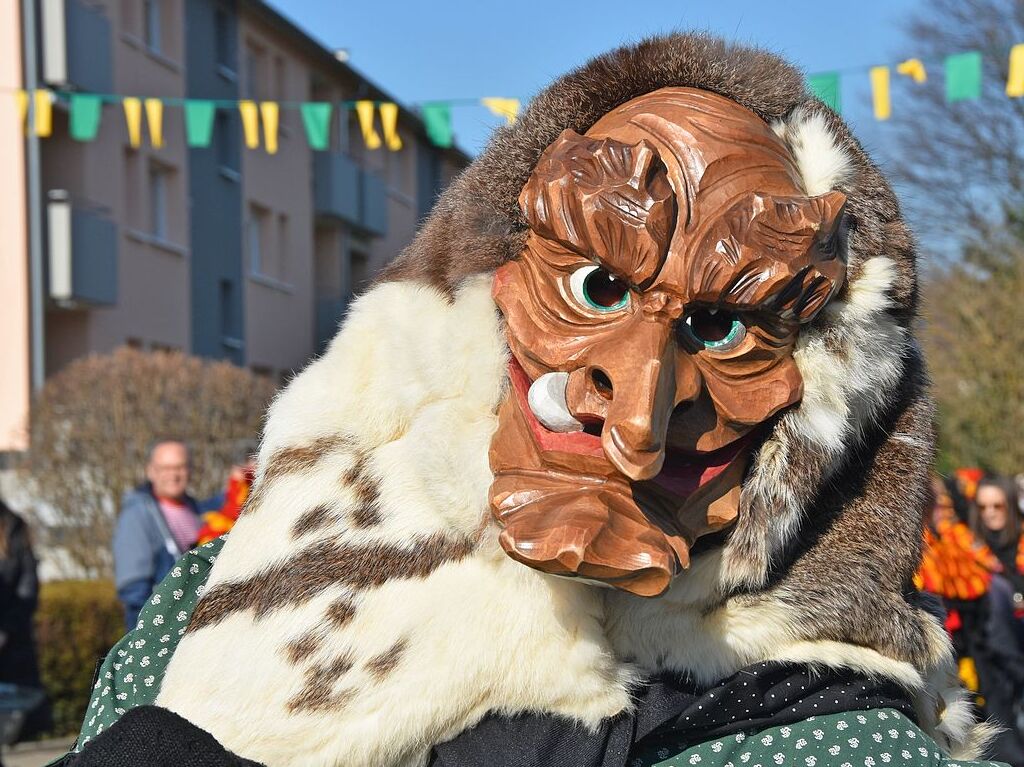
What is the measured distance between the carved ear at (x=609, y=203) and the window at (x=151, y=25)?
662 inches

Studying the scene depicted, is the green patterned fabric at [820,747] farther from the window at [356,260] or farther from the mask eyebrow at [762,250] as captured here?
the window at [356,260]

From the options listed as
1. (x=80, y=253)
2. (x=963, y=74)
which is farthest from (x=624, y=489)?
(x=80, y=253)

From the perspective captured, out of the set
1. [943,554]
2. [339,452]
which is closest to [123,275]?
[943,554]

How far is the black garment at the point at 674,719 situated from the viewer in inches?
60.0

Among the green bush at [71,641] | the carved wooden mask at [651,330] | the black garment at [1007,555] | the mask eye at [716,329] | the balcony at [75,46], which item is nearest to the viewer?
the carved wooden mask at [651,330]

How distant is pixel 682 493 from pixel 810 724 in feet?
1.13

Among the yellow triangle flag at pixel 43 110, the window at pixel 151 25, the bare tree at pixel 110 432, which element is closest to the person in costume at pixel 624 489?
the yellow triangle flag at pixel 43 110

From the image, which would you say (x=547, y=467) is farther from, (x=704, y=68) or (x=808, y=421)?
(x=704, y=68)

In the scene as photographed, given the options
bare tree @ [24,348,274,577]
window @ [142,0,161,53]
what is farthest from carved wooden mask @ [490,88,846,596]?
window @ [142,0,161,53]

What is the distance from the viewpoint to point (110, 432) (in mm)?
11102

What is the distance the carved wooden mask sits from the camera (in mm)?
1385

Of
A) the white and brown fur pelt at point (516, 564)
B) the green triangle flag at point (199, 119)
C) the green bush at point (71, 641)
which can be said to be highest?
the green triangle flag at point (199, 119)

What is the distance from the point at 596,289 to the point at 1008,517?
5.31m

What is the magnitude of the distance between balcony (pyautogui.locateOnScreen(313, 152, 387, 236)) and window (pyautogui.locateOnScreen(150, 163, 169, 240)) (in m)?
4.73
